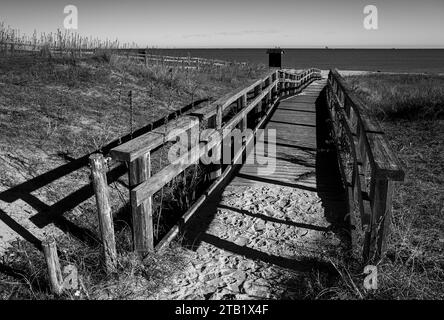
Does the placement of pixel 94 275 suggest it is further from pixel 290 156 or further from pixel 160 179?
pixel 290 156

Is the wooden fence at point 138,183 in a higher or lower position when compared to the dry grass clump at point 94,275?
higher

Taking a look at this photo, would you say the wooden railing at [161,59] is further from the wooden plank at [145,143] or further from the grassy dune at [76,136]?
Result: the wooden plank at [145,143]

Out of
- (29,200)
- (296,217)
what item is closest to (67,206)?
(29,200)

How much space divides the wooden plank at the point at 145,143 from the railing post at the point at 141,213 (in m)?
0.10

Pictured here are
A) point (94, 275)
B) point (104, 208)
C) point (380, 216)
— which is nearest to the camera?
point (380, 216)

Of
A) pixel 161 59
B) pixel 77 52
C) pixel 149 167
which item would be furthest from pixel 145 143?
pixel 161 59

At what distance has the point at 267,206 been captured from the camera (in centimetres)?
486

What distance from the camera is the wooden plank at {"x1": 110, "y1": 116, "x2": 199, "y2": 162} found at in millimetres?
3023

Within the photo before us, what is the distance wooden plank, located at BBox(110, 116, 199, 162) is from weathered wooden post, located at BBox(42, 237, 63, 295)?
0.78m

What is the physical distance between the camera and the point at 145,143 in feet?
10.8

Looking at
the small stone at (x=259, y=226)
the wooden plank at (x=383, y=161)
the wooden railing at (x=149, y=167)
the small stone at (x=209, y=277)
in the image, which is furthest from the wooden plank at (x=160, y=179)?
the wooden plank at (x=383, y=161)

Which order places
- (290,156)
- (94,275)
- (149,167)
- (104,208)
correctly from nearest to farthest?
(104,208)
(94,275)
(149,167)
(290,156)

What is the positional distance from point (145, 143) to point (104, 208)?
0.63m

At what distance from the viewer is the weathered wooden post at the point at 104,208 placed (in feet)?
9.55
